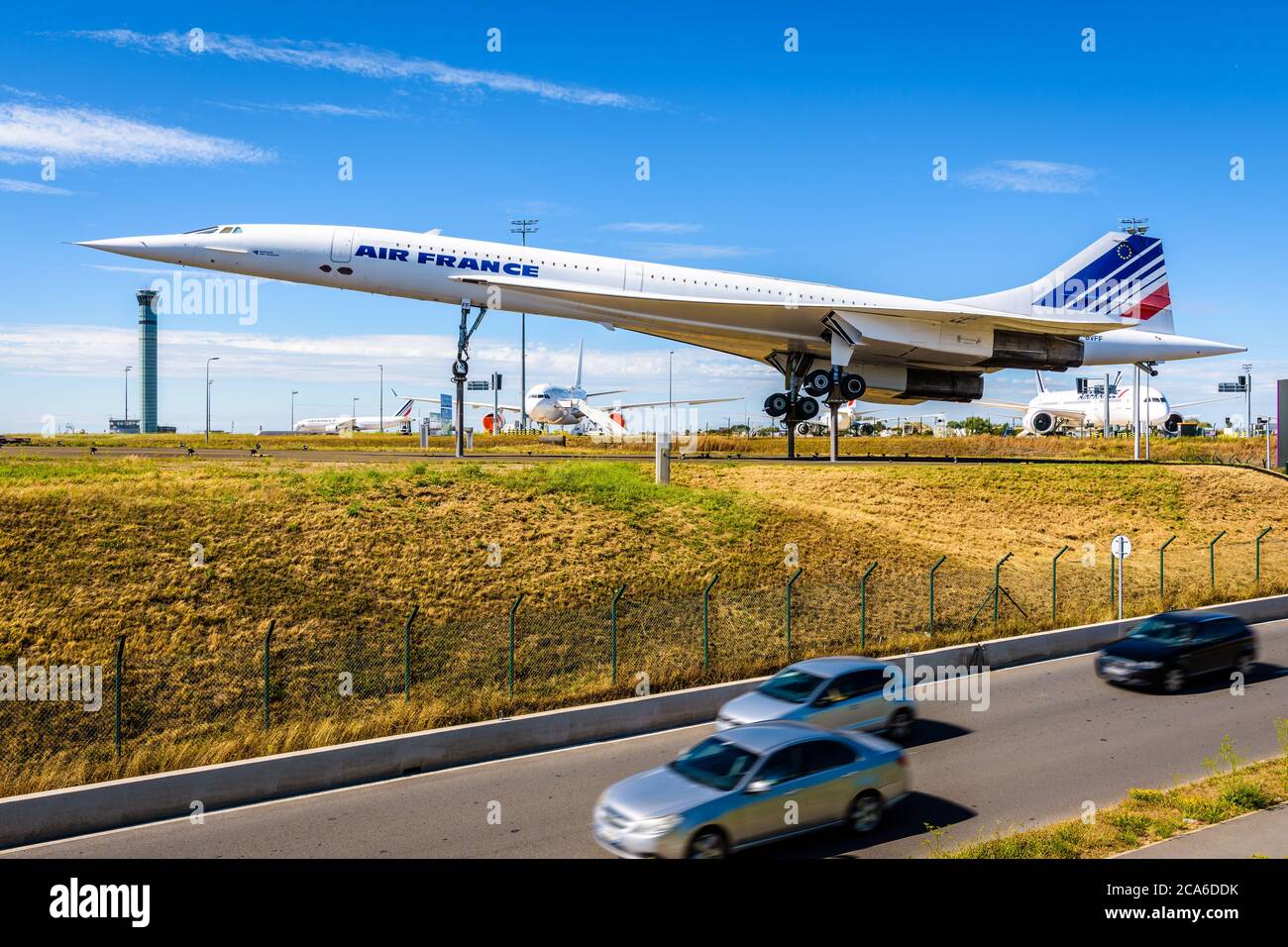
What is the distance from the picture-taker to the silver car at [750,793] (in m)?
8.95

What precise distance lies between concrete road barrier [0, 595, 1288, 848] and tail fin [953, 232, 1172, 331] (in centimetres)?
2356

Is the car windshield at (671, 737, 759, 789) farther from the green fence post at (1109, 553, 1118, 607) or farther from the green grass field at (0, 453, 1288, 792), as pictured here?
the green fence post at (1109, 553, 1118, 607)

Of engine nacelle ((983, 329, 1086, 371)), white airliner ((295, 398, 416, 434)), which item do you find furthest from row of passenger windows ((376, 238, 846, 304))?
white airliner ((295, 398, 416, 434))

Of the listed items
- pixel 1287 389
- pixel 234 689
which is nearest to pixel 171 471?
pixel 234 689

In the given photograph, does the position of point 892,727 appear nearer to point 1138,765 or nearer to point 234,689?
point 1138,765

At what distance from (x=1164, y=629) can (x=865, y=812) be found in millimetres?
10160

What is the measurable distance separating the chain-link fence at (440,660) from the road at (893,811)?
5.50ft

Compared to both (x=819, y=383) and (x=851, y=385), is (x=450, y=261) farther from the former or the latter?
(x=851, y=385)

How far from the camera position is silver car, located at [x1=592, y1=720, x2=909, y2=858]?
895 centimetres

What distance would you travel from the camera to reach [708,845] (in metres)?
8.97

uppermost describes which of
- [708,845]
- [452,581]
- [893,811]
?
[452,581]

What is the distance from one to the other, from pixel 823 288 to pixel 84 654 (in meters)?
26.2

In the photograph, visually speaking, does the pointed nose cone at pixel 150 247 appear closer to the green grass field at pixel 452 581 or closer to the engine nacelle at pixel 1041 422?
the green grass field at pixel 452 581

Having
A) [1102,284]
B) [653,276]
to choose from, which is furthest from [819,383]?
[1102,284]
